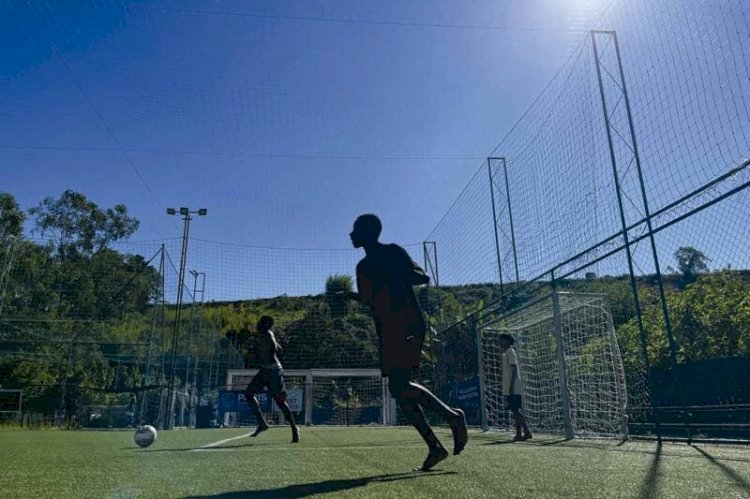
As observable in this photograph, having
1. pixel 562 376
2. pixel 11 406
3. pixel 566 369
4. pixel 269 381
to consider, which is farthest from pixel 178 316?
pixel 562 376

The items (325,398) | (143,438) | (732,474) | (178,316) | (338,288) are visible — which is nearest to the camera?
(732,474)

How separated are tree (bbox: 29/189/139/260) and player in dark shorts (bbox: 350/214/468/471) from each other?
29929 millimetres

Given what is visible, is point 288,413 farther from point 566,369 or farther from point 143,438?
point 566,369

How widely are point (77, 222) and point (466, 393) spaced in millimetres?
28292

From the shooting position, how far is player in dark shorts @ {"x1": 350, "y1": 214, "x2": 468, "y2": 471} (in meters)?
3.32

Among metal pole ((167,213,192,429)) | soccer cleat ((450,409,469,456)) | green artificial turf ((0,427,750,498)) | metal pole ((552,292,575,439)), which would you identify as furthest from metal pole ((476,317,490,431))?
metal pole ((167,213,192,429))

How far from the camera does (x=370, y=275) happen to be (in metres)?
3.46

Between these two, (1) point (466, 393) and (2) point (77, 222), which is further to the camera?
(2) point (77, 222)

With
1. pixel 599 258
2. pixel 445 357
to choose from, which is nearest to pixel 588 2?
pixel 599 258

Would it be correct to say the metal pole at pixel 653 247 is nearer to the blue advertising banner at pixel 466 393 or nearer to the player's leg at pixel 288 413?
the player's leg at pixel 288 413

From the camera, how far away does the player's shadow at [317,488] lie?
2.36m

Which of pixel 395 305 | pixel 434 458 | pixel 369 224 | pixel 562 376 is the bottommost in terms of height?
pixel 434 458

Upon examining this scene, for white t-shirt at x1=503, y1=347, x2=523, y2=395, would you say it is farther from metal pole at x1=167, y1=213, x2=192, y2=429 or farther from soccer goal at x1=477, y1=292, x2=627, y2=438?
metal pole at x1=167, y1=213, x2=192, y2=429

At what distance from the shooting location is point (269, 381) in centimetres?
734
